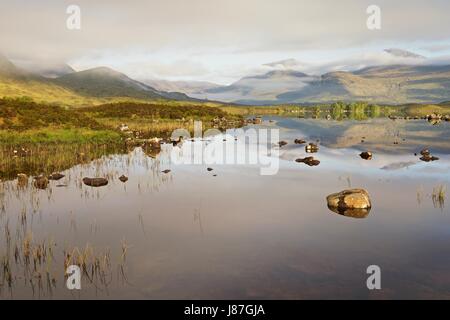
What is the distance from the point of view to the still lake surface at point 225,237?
14.0m

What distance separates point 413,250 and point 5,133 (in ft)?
150

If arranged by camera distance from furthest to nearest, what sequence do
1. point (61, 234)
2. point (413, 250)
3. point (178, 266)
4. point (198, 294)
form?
1. point (61, 234)
2. point (413, 250)
3. point (178, 266)
4. point (198, 294)

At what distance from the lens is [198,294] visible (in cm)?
1350

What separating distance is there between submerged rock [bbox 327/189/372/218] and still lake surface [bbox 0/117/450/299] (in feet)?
2.25

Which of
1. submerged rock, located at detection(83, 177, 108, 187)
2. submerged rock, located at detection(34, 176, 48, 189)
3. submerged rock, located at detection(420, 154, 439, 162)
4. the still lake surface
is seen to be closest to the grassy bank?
the still lake surface

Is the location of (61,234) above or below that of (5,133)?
below

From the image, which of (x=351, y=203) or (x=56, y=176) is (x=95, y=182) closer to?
(x=56, y=176)

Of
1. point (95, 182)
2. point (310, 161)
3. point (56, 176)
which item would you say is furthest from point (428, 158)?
point (56, 176)

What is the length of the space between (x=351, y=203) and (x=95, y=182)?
55.5 ft

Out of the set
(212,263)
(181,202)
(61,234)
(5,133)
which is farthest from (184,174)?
(5,133)

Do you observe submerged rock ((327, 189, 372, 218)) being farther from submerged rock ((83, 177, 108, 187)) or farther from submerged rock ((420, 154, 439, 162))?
submerged rock ((420, 154, 439, 162))

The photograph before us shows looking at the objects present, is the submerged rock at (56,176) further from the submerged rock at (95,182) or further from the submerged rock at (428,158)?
the submerged rock at (428,158)

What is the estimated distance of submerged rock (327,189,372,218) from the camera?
2348 centimetres
